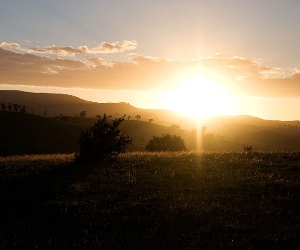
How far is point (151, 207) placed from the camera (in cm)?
999

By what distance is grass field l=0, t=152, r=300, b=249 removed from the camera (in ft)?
25.4

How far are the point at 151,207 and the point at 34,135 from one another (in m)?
71.9

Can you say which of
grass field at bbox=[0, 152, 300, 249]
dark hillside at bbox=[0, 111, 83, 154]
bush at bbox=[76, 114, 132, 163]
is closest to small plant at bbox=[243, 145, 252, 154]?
grass field at bbox=[0, 152, 300, 249]

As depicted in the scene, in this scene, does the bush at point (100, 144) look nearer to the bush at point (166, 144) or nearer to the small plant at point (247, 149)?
the small plant at point (247, 149)

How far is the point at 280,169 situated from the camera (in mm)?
15945

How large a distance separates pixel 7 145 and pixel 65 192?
6345cm

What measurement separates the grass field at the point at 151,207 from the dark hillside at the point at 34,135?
182ft

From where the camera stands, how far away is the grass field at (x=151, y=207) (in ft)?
25.4

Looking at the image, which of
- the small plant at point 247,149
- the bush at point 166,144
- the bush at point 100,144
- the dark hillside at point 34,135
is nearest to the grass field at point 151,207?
the bush at point 100,144

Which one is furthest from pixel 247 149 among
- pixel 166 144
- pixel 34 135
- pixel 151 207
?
pixel 34 135

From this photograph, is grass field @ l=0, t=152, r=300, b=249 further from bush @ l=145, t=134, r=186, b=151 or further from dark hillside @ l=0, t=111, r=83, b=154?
dark hillside @ l=0, t=111, r=83, b=154

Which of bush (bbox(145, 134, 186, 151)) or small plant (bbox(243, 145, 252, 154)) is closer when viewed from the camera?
small plant (bbox(243, 145, 252, 154))

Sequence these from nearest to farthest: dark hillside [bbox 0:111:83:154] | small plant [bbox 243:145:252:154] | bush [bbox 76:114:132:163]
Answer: bush [bbox 76:114:132:163]
small plant [bbox 243:145:252:154]
dark hillside [bbox 0:111:83:154]

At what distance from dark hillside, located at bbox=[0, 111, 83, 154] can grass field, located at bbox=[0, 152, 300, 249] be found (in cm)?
5548
